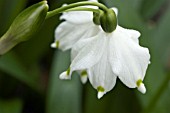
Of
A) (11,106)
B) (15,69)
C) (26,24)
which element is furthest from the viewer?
(15,69)

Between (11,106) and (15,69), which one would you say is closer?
(11,106)

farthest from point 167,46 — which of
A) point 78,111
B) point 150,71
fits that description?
point 78,111

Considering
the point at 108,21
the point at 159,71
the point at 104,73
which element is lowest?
the point at 159,71

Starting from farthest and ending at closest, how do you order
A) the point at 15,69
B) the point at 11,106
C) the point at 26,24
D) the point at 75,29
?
the point at 15,69 < the point at 11,106 < the point at 75,29 < the point at 26,24

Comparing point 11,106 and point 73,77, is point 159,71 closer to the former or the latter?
point 73,77

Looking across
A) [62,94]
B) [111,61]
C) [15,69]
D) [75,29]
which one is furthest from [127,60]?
[15,69]

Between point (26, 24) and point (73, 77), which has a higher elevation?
point (26, 24)

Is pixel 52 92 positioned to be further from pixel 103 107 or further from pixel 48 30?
pixel 48 30
